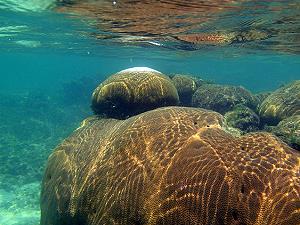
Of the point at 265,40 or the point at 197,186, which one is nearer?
the point at 197,186

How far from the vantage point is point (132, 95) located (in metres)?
8.88

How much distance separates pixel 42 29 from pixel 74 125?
9.70 m

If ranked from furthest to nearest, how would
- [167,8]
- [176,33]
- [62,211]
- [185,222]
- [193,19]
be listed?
[176,33], [193,19], [167,8], [62,211], [185,222]

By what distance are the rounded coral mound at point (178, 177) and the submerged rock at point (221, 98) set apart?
7.42 meters

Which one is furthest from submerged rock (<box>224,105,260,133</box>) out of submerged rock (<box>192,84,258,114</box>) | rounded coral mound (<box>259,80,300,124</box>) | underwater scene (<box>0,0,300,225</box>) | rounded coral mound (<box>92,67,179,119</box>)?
rounded coral mound (<box>92,67,179,119</box>)

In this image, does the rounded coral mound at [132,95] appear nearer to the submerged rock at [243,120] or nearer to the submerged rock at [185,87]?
the submerged rock at [243,120]

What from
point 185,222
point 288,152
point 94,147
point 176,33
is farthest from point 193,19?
point 185,222

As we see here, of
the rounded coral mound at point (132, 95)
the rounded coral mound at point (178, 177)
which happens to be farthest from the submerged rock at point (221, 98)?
the rounded coral mound at point (178, 177)

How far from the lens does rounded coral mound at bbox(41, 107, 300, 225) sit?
14.1 feet

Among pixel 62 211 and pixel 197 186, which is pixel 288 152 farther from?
pixel 62 211

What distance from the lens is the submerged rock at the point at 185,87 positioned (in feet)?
47.9

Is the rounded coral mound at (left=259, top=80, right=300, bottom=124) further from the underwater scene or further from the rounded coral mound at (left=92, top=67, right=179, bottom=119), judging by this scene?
the rounded coral mound at (left=92, top=67, right=179, bottom=119)

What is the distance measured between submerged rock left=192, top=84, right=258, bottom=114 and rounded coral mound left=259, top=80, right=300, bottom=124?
162cm

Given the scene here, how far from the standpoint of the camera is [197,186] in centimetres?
464
